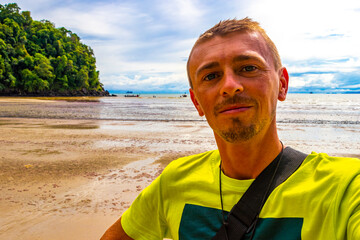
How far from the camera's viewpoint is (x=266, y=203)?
127 cm

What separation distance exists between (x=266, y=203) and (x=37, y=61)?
87.5 metres

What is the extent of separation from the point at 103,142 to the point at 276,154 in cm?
837

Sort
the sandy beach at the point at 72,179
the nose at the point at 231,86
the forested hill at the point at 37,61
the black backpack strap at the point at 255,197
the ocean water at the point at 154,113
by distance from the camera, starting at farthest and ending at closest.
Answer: the forested hill at the point at 37,61 → the ocean water at the point at 154,113 → the sandy beach at the point at 72,179 → the nose at the point at 231,86 → the black backpack strap at the point at 255,197

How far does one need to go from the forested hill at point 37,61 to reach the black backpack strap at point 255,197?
8011 centimetres

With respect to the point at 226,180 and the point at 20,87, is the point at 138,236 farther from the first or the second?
the point at 20,87

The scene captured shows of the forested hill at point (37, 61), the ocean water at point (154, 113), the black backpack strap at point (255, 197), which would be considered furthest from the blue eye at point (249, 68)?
the forested hill at point (37, 61)

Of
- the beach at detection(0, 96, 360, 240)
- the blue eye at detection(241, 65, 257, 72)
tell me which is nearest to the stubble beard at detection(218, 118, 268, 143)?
the blue eye at detection(241, 65, 257, 72)

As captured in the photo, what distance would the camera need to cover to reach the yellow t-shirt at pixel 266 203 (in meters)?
1.10

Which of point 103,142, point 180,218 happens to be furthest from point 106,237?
point 103,142

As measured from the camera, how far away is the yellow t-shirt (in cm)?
110

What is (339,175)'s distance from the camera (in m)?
1.17

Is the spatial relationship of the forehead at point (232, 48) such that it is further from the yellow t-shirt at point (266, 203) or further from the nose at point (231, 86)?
the yellow t-shirt at point (266, 203)

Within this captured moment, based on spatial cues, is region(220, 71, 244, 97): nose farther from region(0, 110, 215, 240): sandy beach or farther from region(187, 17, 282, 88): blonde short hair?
region(0, 110, 215, 240): sandy beach

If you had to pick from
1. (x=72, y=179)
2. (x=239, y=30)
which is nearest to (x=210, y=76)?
(x=239, y=30)
